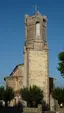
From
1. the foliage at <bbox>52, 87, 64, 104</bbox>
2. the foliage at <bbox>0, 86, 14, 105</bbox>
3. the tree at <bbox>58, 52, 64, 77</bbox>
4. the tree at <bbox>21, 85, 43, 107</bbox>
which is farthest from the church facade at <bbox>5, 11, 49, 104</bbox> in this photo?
the tree at <bbox>58, 52, 64, 77</bbox>

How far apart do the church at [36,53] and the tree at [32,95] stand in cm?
304

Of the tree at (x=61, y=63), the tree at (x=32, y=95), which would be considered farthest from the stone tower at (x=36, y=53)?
the tree at (x=61, y=63)

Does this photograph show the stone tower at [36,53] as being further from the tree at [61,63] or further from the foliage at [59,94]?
the tree at [61,63]

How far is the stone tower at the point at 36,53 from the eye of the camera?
68750mm

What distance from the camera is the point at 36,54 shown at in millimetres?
70250

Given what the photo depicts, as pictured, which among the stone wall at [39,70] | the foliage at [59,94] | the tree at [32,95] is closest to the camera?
the foliage at [59,94]

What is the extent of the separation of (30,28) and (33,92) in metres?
15.4

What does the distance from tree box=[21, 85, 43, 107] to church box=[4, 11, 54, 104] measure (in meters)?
3.04

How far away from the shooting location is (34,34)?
71.3 metres

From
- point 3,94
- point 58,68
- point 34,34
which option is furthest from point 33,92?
A: point 58,68

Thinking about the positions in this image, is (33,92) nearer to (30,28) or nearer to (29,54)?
(29,54)

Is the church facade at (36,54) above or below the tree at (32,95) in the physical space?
above

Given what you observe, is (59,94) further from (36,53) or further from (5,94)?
(36,53)

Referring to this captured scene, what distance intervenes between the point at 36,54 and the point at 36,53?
0.23m
